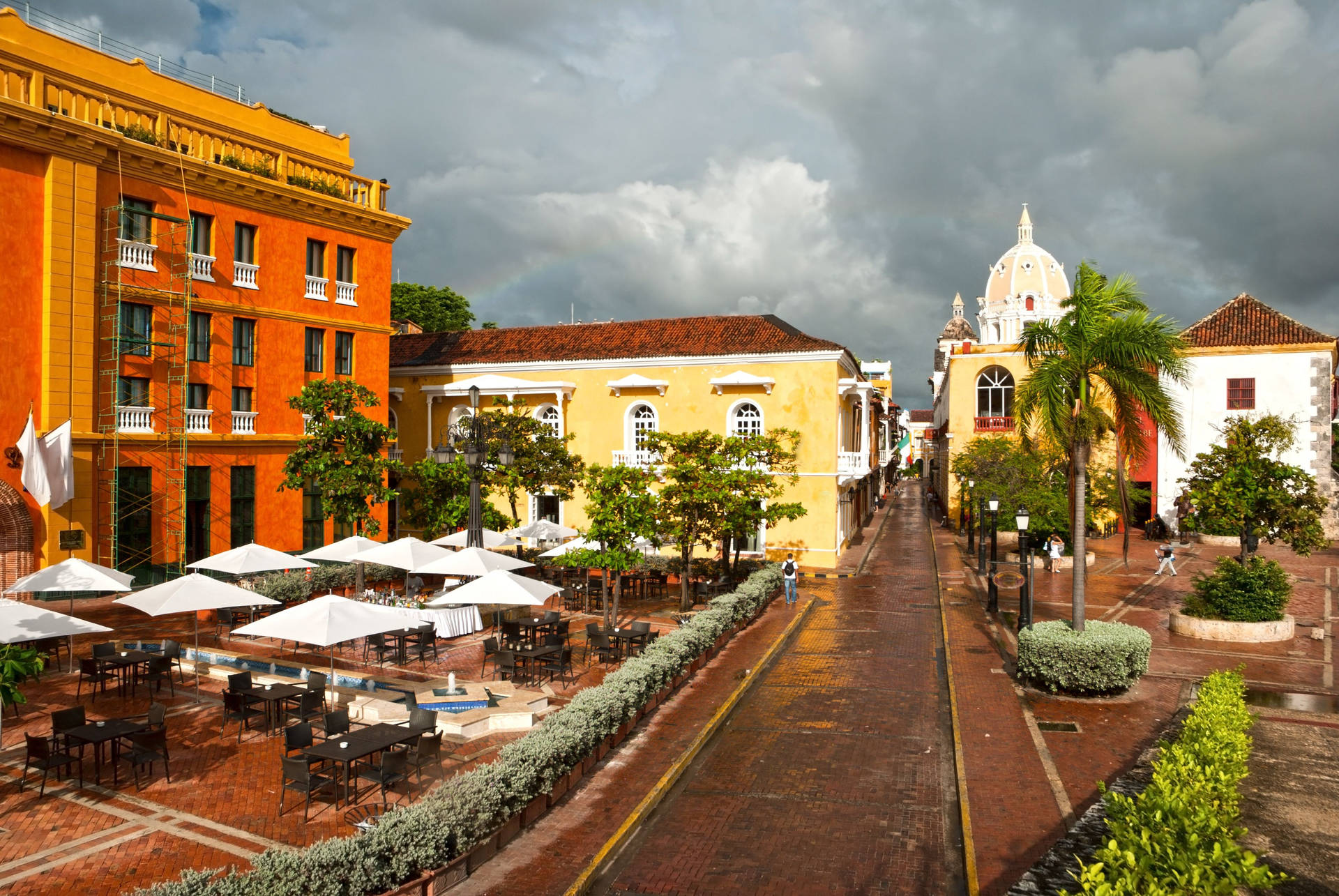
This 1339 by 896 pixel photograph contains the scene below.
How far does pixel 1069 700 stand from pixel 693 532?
10.6 meters

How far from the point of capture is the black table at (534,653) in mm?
14922

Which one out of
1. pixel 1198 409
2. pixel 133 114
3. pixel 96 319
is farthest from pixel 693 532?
pixel 1198 409

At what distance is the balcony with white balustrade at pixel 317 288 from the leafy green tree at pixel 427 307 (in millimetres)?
29530

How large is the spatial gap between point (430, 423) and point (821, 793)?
28.2m

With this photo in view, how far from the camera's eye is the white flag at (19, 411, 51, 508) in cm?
1903

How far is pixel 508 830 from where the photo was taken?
909 cm

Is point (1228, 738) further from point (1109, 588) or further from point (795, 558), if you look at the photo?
point (795, 558)

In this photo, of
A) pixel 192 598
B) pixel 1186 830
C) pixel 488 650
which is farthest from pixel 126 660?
pixel 1186 830

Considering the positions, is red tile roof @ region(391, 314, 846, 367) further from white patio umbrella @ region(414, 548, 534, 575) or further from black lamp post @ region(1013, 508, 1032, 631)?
white patio umbrella @ region(414, 548, 534, 575)

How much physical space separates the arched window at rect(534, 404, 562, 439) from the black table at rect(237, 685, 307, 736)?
21499 millimetres

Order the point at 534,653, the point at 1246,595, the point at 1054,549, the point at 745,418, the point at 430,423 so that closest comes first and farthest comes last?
the point at 534,653
the point at 1246,595
the point at 1054,549
the point at 745,418
the point at 430,423

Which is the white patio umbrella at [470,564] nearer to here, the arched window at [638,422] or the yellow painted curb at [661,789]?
the yellow painted curb at [661,789]

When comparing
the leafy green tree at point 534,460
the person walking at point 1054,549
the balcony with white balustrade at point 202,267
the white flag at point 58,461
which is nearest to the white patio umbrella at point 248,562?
the white flag at point 58,461

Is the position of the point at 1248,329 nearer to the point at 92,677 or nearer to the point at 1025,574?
the point at 1025,574
